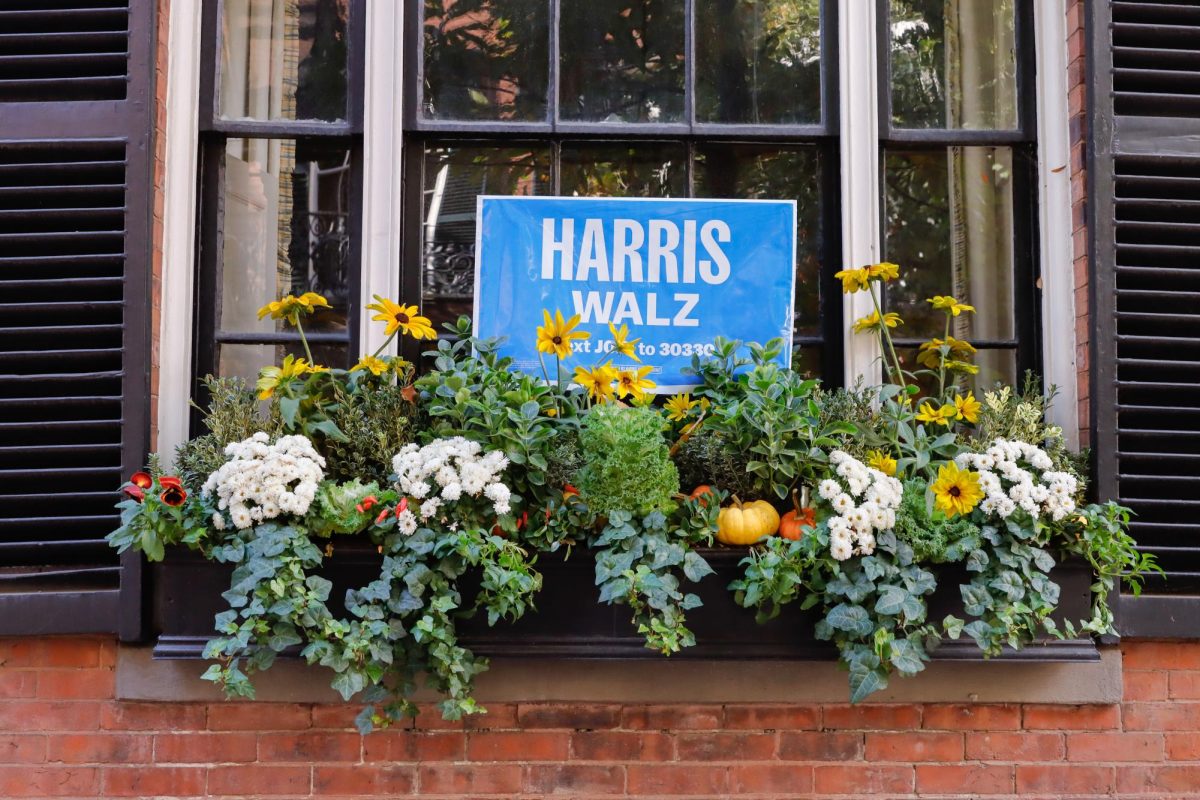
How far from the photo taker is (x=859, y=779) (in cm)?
283

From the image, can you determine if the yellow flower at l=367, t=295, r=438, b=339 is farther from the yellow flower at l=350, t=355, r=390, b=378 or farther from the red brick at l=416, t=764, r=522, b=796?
the red brick at l=416, t=764, r=522, b=796

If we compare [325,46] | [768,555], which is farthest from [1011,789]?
[325,46]

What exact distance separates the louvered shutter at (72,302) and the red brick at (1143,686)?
2795 mm

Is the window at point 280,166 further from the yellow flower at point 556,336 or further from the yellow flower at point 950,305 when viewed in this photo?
the yellow flower at point 950,305

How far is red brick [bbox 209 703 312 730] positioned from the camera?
9.17 feet

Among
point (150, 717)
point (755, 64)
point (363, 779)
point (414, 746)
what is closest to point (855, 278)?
point (755, 64)

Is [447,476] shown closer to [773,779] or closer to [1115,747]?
[773,779]

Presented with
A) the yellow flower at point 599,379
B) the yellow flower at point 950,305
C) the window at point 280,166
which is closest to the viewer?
the yellow flower at point 599,379

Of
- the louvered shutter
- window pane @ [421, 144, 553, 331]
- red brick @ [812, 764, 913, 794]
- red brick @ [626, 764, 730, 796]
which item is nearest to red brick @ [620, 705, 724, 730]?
red brick @ [626, 764, 730, 796]

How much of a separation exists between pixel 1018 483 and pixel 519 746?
5.03 ft

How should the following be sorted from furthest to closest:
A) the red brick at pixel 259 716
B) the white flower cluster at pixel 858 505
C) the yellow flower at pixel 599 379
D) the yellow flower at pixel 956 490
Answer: the red brick at pixel 259 716 < the yellow flower at pixel 599 379 < the yellow flower at pixel 956 490 < the white flower cluster at pixel 858 505

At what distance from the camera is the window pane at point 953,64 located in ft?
10.5

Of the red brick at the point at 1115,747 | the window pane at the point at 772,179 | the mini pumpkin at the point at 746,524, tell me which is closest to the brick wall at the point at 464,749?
the red brick at the point at 1115,747

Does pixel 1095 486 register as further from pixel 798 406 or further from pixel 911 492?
pixel 798 406
